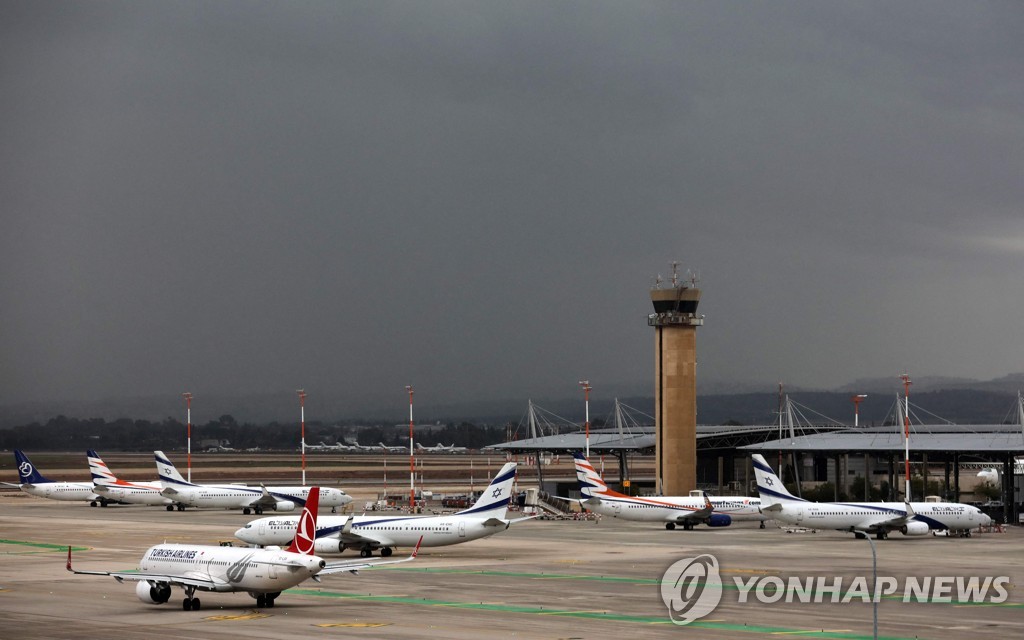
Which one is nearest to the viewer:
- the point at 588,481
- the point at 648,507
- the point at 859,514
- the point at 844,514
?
the point at 844,514

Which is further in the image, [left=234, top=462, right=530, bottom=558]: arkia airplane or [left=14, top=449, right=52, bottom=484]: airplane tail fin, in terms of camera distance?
[left=14, top=449, right=52, bottom=484]: airplane tail fin

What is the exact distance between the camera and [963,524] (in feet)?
307

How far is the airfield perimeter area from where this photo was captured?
141 feet

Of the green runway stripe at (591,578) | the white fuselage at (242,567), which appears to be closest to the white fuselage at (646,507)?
the green runway stripe at (591,578)

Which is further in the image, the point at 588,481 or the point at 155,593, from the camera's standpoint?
the point at 588,481

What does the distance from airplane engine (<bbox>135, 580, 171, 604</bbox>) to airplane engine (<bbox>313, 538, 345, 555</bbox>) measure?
23333mm

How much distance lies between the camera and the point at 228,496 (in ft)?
403

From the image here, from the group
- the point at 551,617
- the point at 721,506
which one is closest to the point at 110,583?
the point at 551,617

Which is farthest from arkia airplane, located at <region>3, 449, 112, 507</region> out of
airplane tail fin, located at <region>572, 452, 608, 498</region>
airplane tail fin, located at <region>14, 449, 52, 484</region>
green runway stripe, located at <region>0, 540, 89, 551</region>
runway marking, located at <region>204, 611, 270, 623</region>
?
runway marking, located at <region>204, 611, 270, 623</region>

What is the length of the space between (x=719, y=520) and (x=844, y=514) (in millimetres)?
13989

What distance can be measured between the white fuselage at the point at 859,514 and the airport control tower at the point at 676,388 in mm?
36009

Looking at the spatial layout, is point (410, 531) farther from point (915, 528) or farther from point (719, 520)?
point (915, 528)

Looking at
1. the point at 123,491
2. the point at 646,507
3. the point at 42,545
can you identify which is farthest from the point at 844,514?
the point at 123,491

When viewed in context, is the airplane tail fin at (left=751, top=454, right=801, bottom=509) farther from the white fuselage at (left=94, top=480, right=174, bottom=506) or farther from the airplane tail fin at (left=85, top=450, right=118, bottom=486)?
the airplane tail fin at (left=85, top=450, right=118, bottom=486)
